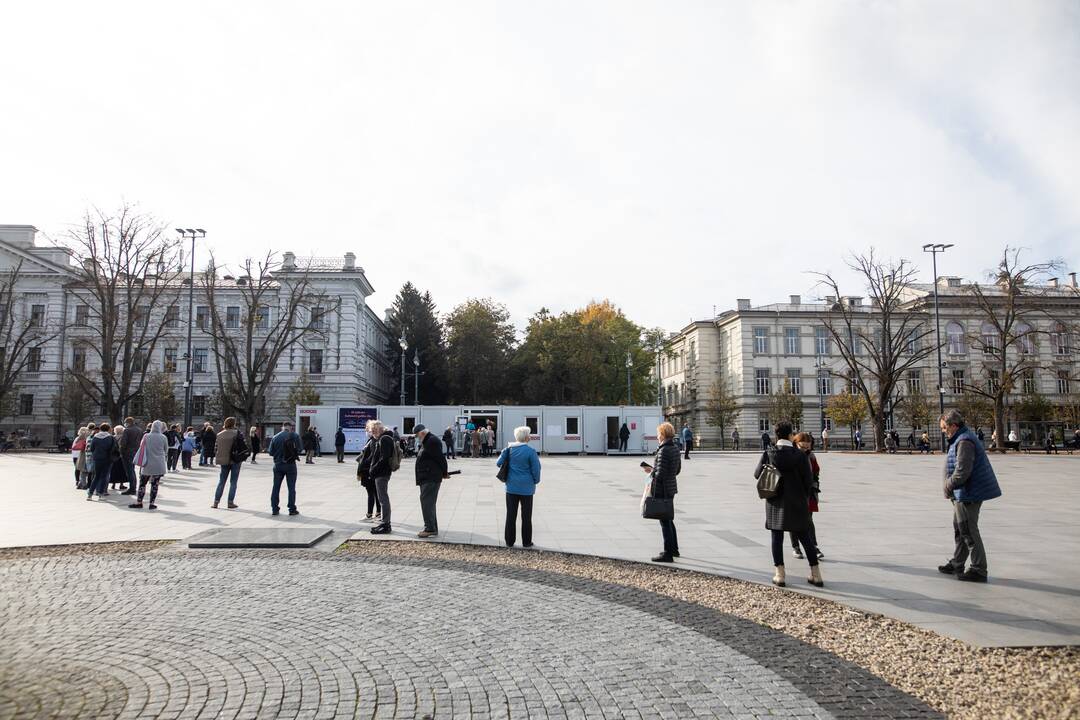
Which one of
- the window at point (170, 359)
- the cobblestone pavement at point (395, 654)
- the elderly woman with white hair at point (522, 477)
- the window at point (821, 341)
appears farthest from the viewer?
the window at point (821, 341)

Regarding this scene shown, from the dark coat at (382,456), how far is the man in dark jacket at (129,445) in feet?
26.7

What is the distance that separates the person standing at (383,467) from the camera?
11477 mm

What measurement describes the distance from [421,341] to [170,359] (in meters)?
22.3

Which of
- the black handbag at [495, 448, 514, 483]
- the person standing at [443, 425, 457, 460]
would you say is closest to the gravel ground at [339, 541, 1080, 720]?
the black handbag at [495, 448, 514, 483]

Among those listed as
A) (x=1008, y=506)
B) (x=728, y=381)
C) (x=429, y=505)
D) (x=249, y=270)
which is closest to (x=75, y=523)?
(x=429, y=505)

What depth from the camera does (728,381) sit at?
7269 cm

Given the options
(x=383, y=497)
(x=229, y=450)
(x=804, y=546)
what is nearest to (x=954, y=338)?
(x=383, y=497)

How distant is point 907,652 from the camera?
542cm

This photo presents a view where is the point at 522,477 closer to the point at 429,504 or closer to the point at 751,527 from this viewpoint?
the point at 429,504

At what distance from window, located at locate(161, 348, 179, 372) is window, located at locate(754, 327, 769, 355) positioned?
51658mm

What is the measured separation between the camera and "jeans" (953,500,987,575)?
311 inches

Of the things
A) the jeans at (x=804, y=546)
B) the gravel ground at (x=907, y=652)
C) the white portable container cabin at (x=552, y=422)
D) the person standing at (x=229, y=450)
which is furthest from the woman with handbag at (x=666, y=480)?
the white portable container cabin at (x=552, y=422)

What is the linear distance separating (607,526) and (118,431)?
42.2 ft

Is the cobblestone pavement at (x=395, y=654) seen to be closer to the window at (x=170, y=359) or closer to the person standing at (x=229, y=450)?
the person standing at (x=229, y=450)
